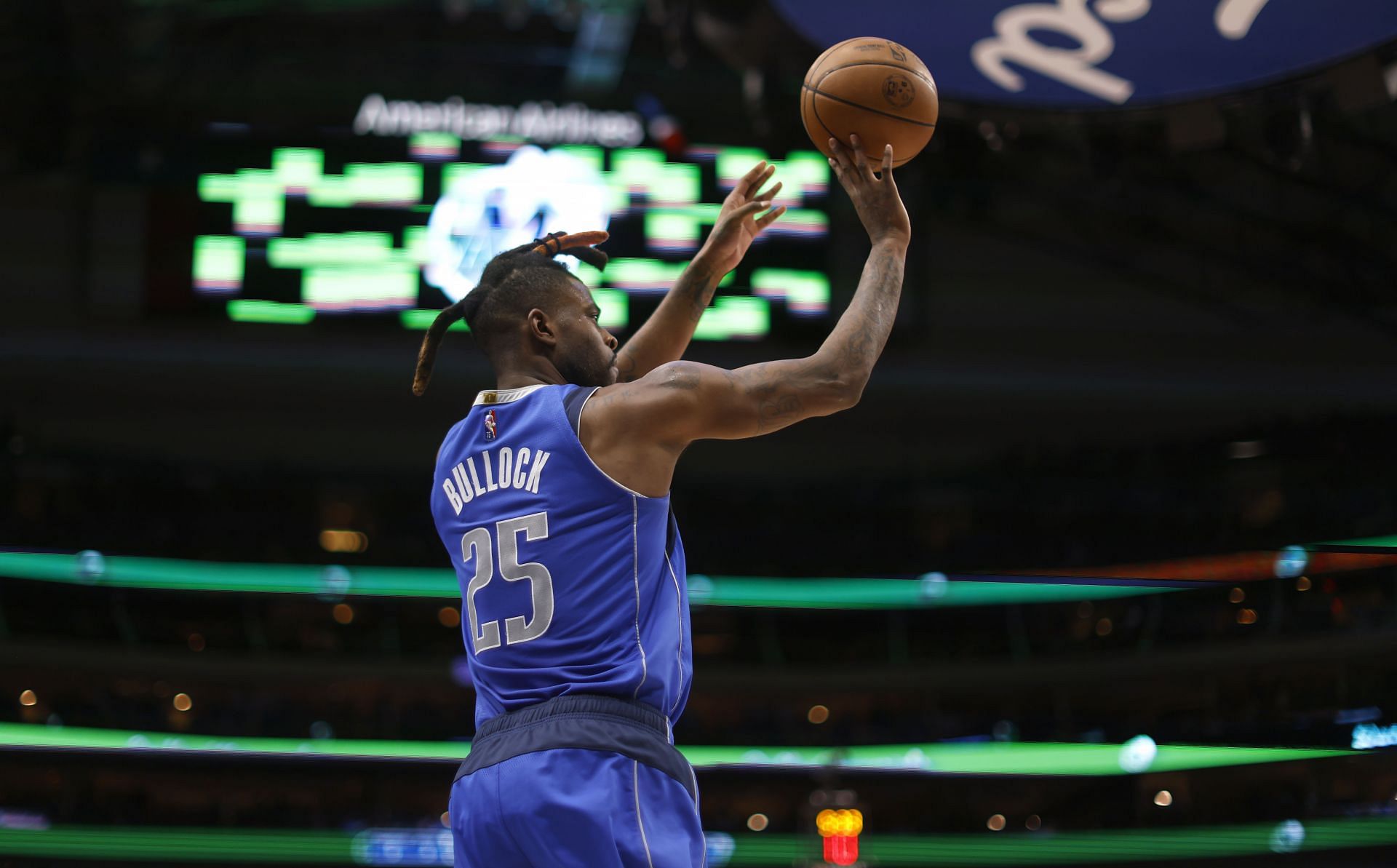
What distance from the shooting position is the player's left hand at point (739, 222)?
10.8ft

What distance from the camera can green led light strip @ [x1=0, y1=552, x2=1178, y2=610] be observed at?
56.4 feet

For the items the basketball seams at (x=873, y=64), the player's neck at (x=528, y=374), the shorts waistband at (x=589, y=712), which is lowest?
the shorts waistband at (x=589, y=712)

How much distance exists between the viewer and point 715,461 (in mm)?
19016

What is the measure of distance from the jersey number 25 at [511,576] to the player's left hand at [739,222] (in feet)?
3.14

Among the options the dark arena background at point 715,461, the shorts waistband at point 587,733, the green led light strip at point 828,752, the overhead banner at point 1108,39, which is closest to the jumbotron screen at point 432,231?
the dark arena background at point 715,461

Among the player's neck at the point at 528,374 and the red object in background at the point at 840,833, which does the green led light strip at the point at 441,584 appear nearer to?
the red object in background at the point at 840,833

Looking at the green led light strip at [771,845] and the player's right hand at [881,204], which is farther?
the green led light strip at [771,845]

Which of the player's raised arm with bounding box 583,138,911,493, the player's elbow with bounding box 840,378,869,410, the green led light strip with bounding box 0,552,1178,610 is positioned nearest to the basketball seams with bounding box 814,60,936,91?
the player's raised arm with bounding box 583,138,911,493

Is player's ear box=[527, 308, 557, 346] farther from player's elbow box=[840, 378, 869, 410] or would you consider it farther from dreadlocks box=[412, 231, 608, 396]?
player's elbow box=[840, 378, 869, 410]

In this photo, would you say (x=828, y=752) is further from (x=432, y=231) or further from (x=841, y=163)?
(x=841, y=163)

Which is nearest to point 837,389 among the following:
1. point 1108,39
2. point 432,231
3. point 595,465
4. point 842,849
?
point 595,465

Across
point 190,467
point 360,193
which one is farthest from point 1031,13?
point 190,467

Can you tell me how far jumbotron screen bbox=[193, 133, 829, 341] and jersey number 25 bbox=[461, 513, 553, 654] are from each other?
33.9 ft

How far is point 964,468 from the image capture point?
62.3 feet
